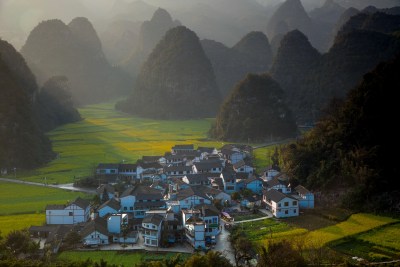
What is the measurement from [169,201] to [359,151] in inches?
481

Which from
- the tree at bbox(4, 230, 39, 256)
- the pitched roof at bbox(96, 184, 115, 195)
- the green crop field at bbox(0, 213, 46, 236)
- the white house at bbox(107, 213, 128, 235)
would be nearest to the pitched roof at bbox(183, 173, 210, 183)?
the pitched roof at bbox(96, 184, 115, 195)

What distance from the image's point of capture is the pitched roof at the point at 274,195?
2598cm

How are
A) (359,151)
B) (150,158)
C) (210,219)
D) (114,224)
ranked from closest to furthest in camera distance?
1. (114,224)
2. (210,219)
3. (359,151)
4. (150,158)

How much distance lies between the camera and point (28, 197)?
29.5m

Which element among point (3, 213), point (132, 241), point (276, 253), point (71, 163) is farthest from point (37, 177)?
point (276, 253)

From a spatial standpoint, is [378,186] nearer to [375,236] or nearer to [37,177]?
[375,236]

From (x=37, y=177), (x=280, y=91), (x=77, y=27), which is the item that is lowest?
(x=37, y=177)

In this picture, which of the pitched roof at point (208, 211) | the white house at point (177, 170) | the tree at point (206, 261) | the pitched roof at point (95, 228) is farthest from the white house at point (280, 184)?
the tree at point (206, 261)

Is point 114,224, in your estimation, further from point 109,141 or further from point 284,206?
point 109,141

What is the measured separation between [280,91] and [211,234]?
36.8 metres

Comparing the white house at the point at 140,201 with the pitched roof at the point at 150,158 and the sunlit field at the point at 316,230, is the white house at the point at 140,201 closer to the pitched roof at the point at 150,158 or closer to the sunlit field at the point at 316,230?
the sunlit field at the point at 316,230

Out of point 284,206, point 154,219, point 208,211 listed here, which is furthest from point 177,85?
point 154,219

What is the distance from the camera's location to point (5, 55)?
55688mm

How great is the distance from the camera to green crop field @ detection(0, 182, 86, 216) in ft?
88.2
